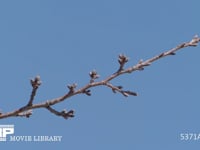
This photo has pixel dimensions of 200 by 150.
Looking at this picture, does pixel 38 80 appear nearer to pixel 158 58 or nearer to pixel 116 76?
pixel 116 76

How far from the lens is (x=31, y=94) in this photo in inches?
325

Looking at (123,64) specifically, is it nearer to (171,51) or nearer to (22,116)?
(171,51)

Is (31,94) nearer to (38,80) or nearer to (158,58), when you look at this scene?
(38,80)

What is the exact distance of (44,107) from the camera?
8.27 metres

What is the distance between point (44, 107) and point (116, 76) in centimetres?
110

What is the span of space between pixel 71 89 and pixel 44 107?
1.60ft

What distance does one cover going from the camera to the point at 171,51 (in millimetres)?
8047

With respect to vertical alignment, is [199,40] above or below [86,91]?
above

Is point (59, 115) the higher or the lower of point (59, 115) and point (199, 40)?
the lower

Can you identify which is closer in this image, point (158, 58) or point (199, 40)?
point (158, 58)

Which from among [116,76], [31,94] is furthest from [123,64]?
[31,94]

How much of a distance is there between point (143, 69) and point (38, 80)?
4.78 feet

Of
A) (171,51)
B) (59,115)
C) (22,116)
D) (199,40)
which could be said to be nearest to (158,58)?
(171,51)

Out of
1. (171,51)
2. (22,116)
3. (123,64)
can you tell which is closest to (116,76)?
(123,64)
